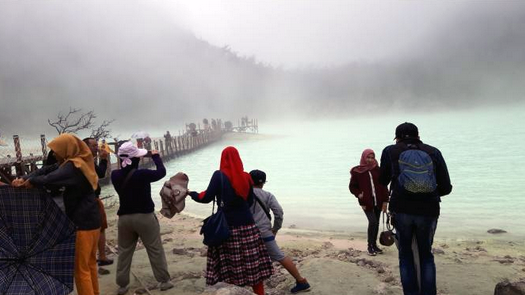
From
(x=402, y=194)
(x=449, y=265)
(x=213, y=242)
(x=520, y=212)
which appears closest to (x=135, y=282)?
(x=213, y=242)

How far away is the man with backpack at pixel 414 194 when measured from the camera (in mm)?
3000

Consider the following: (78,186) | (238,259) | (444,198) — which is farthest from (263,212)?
(444,198)

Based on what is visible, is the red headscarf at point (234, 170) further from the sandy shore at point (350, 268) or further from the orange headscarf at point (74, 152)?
the sandy shore at point (350, 268)

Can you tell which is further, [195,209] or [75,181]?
[195,209]

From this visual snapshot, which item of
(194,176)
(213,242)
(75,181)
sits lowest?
(194,176)

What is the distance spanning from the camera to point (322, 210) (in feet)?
39.1

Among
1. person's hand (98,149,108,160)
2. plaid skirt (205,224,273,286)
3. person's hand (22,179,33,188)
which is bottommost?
plaid skirt (205,224,273,286)

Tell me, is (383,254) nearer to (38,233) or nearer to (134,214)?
(134,214)

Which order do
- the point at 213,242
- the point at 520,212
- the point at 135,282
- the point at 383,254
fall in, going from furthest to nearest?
the point at 520,212 < the point at 383,254 < the point at 135,282 < the point at 213,242

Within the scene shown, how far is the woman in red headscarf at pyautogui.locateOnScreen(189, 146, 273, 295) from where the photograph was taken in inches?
127

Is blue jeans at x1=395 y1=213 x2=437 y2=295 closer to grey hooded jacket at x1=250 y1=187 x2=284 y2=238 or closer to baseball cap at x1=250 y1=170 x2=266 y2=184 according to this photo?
grey hooded jacket at x1=250 y1=187 x2=284 y2=238

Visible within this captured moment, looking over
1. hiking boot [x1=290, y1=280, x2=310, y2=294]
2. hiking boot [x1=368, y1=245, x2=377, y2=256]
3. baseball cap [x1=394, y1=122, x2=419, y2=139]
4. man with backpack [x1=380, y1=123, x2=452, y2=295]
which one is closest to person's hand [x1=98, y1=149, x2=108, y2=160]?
hiking boot [x1=290, y1=280, x2=310, y2=294]

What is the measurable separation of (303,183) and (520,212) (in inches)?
356

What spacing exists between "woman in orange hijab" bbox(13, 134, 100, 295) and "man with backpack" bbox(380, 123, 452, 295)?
2.34m
